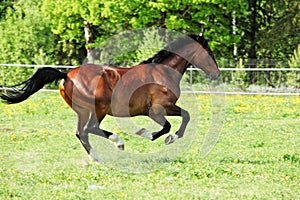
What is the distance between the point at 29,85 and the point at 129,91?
144cm

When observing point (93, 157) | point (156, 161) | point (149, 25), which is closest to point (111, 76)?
point (93, 157)

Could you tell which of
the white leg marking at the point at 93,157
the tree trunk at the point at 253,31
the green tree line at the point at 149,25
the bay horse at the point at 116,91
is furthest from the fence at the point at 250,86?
the white leg marking at the point at 93,157

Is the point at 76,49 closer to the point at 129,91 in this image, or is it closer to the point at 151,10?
the point at 151,10

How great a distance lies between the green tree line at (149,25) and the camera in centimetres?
2400

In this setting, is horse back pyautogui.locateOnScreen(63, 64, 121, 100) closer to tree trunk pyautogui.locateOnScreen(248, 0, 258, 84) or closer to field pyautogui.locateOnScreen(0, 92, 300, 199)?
field pyautogui.locateOnScreen(0, 92, 300, 199)

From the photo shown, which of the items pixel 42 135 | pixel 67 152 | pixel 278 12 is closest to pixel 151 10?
pixel 278 12

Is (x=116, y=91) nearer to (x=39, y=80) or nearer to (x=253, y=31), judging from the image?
(x=39, y=80)

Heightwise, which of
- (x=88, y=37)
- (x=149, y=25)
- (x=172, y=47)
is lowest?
(x=88, y=37)

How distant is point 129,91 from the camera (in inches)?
343

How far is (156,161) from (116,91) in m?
1.14

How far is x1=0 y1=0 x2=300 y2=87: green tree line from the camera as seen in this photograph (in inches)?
945

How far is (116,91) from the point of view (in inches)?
341

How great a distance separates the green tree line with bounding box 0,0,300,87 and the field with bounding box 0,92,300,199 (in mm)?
8059

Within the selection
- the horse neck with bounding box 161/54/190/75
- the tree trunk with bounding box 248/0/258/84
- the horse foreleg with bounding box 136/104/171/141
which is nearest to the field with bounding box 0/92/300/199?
the horse foreleg with bounding box 136/104/171/141
